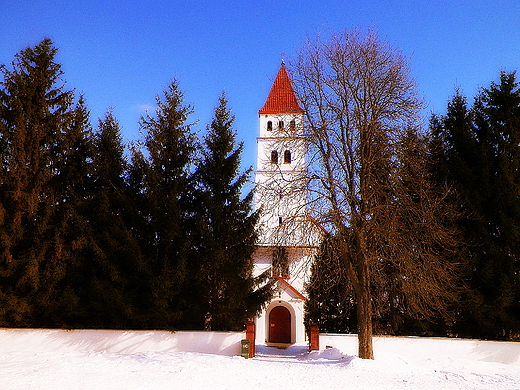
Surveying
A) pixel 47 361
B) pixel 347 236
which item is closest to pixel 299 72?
pixel 347 236

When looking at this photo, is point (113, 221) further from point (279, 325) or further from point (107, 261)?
point (279, 325)

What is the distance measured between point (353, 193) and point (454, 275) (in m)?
6.02

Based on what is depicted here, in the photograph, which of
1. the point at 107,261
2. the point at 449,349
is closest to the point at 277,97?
the point at 107,261

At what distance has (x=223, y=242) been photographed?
17172 millimetres

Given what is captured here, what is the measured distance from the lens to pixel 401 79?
13984mm

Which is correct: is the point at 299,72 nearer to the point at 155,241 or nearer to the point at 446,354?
the point at 155,241

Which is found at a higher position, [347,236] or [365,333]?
[347,236]

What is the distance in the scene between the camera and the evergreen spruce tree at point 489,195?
1611 centimetres

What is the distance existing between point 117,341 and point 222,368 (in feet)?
18.0

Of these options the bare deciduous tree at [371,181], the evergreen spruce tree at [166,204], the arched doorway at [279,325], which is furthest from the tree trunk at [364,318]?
the arched doorway at [279,325]

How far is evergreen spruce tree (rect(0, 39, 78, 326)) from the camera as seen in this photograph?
14984mm

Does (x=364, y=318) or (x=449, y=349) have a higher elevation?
(x=364, y=318)

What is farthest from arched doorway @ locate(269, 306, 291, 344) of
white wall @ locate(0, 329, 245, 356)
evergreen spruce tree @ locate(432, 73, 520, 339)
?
evergreen spruce tree @ locate(432, 73, 520, 339)

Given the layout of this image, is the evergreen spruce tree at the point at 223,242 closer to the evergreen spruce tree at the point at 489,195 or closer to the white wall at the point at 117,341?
the white wall at the point at 117,341
